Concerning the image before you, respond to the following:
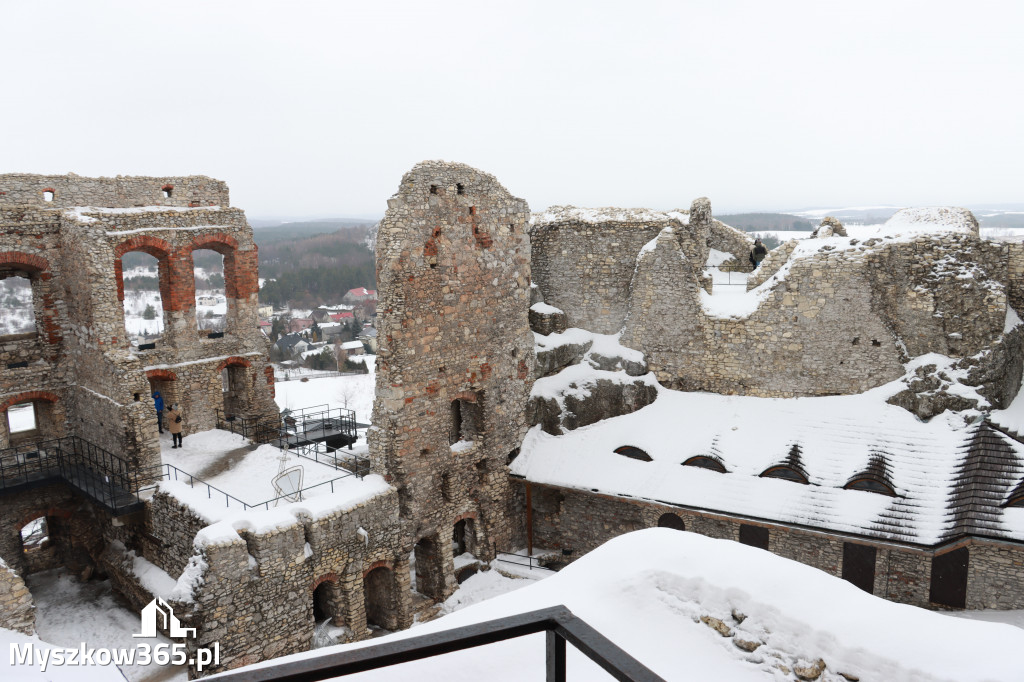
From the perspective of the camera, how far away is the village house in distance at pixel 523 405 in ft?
47.9

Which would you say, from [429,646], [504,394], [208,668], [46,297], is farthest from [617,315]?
[429,646]

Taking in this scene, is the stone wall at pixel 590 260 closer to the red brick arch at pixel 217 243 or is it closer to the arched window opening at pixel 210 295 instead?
the red brick arch at pixel 217 243

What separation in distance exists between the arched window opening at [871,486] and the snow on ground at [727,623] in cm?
830

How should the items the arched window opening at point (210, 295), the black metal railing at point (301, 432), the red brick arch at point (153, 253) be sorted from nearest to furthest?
the red brick arch at point (153, 253)
the black metal railing at point (301, 432)
the arched window opening at point (210, 295)

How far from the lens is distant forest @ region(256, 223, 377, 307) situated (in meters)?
71.6

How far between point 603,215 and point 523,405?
18.8 feet

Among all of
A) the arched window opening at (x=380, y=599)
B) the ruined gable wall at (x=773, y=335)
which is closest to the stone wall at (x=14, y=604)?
the arched window opening at (x=380, y=599)

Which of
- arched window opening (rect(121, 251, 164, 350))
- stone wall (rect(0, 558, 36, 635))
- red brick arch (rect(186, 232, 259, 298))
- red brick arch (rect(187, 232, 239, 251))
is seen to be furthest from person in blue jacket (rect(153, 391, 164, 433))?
arched window opening (rect(121, 251, 164, 350))

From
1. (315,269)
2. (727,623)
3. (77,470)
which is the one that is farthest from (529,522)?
(315,269)

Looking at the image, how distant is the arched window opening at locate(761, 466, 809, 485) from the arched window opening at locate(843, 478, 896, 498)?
90 cm

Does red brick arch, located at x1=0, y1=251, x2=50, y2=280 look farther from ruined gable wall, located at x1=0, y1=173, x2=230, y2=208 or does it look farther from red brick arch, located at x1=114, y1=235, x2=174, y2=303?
red brick arch, located at x1=114, y1=235, x2=174, y2=303

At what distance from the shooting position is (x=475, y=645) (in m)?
2.53

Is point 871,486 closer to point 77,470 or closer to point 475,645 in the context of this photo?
point 475,645

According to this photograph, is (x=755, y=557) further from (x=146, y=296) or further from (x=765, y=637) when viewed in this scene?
(x=146, y=296)
